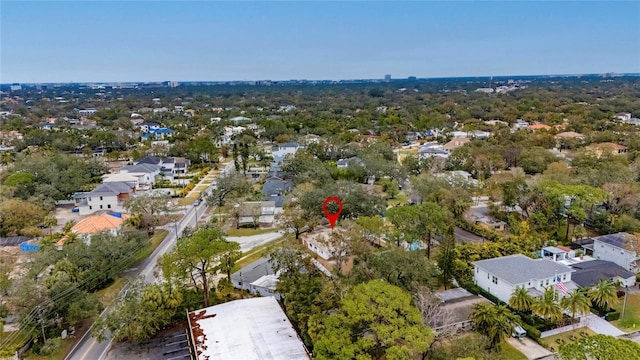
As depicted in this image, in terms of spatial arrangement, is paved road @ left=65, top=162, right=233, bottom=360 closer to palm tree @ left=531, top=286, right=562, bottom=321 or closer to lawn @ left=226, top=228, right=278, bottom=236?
lawn @ left=226, top=228, right=278, bottom=236

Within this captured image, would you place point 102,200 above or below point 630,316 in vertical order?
above

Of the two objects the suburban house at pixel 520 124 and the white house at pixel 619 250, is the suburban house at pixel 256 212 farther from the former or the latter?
the suburban house at pixel 520 124

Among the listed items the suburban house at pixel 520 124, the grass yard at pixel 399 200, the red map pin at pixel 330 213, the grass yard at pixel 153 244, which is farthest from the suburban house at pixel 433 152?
the grass yard at pixel 153 244

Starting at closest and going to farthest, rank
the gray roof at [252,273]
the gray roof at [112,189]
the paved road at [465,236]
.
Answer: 1. the gray roof at [252,273]
2. the paved road at [465,236]
3. the gray roof at [112,189]

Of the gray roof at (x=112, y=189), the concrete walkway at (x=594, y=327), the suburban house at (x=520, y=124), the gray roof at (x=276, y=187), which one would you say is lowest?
the concrete walkway at (x=594, y=327)

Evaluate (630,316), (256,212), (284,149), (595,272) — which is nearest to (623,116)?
(284,149)

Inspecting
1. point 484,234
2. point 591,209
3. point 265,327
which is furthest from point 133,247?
point 591,209

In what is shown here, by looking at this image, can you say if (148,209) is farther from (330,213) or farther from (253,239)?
(330,213)
